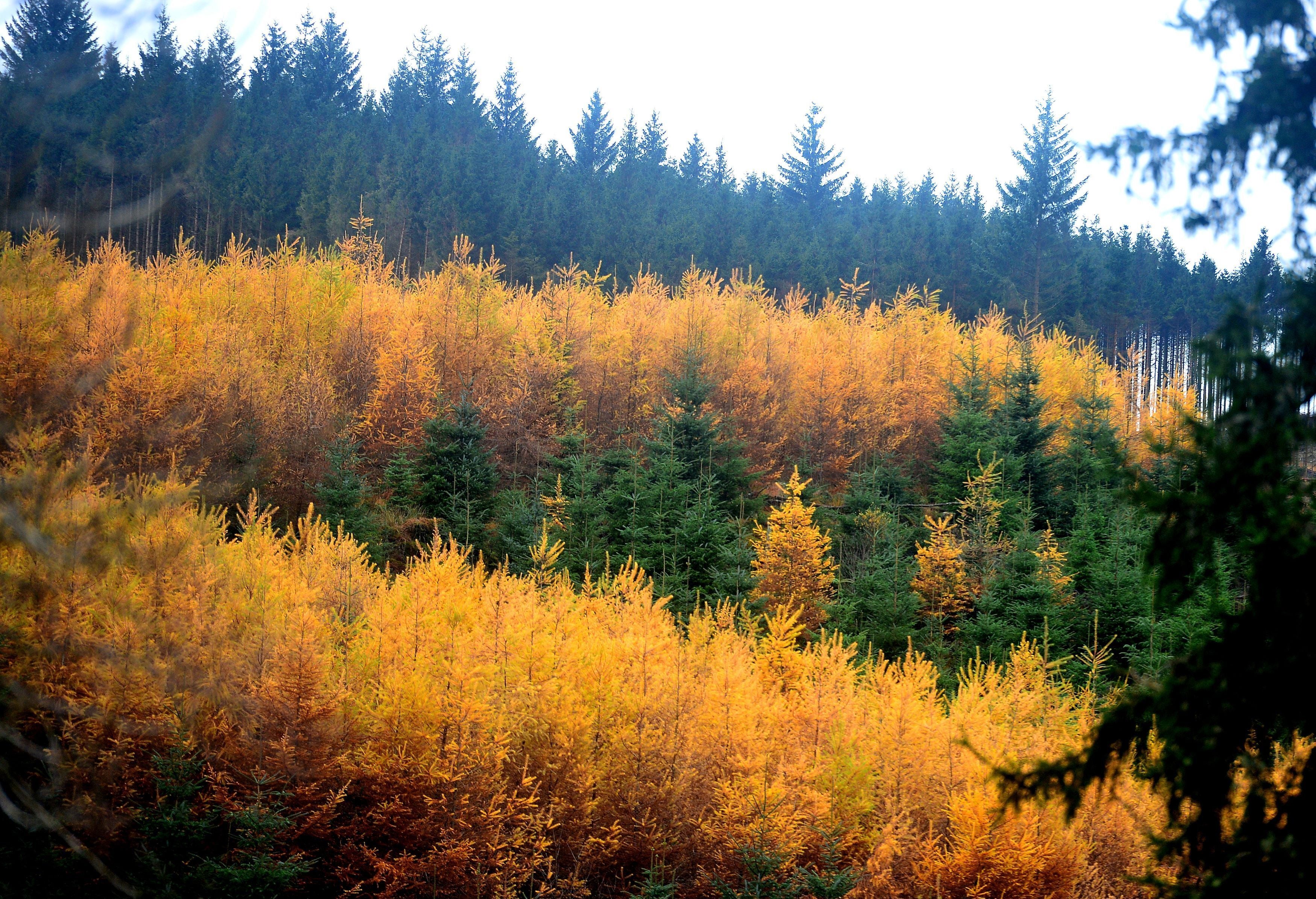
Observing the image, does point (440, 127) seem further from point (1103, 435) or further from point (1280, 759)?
point (1280, 759)

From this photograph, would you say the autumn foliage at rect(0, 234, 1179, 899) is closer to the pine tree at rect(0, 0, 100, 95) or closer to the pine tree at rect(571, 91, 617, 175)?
Answer: the pine tree at rect(0, 0, 100, 95)

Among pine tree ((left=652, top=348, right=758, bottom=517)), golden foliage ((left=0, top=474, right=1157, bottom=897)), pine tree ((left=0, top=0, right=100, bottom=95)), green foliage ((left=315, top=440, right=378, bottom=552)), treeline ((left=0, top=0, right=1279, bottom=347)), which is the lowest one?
golden foliage ((left=0, top=474, right=1157, bottom=897))

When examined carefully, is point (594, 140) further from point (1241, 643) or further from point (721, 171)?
point (1241, 643)

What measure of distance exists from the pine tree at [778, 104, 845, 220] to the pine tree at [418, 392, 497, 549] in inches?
1622

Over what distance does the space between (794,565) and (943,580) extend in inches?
165

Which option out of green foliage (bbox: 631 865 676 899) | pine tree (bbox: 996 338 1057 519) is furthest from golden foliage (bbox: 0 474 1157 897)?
pine tree (bbox: 996 338 1057 519)

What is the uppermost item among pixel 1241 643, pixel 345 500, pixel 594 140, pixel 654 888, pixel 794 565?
pixel 594 140

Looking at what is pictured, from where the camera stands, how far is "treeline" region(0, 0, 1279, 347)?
48.6 m

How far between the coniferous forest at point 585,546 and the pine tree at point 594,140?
14.8 meters

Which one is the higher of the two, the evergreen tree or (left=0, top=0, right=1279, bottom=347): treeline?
(left=0, top=0, right=1279, bottom=347): treeline

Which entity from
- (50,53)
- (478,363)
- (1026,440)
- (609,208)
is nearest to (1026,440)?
(1026,440)

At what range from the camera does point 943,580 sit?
26.1m

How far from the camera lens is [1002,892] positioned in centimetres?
1518

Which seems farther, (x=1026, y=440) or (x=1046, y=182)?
(x=1046, y=182)
